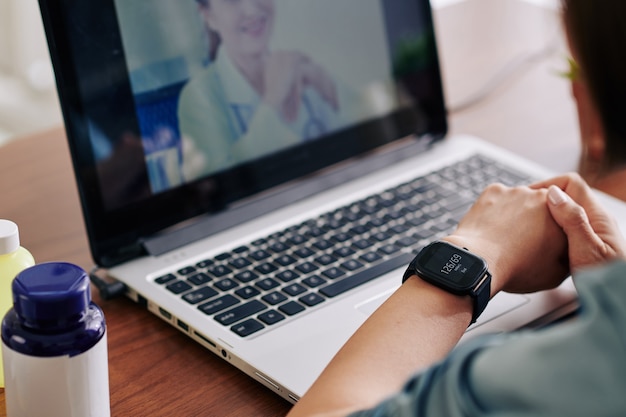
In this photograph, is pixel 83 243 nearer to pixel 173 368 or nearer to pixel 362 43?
pixel 173 368

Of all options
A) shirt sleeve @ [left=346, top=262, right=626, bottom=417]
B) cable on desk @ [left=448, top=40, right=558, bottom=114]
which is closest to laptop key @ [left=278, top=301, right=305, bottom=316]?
shirt sleeve @ [left=346, top=262, right=626, bottom=417]

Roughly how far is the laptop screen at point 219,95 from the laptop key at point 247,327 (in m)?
0.18

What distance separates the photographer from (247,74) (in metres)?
1.05

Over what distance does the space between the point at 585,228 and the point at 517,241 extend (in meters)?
0.07

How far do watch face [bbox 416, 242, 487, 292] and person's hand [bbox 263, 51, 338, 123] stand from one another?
1.03 ft

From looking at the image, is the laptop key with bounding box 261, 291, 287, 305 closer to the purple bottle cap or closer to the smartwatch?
the smartwatch

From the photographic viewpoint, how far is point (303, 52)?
1096 mm

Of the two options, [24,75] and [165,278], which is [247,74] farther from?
[24,75]

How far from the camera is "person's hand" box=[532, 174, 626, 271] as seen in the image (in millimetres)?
902

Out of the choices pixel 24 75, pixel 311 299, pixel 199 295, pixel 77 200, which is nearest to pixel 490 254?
pixel 311 299

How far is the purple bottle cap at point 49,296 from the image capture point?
0.66 metres

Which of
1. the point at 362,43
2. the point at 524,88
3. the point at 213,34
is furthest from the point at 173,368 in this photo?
the point at 524,88

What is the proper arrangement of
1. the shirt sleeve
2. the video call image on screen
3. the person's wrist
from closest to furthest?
the shirt sleeve → the person's wrist → the video call image on screen

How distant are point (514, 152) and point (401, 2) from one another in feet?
0.86
